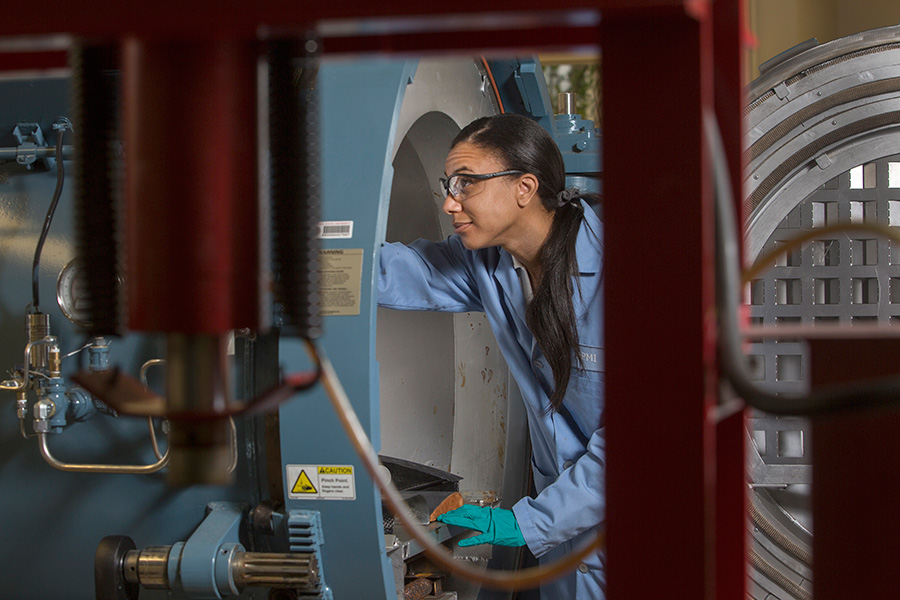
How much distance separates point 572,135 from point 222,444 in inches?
104

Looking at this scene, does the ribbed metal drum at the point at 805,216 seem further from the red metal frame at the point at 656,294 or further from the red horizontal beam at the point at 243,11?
the red horizontal beam at the point at 243,11

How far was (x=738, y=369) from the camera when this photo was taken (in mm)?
621

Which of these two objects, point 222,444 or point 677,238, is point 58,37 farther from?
point 677,238

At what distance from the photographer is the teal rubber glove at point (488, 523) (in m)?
2.41

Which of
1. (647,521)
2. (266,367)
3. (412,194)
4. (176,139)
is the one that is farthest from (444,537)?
(176,139)

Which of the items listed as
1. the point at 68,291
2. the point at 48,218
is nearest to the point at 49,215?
the point at 48,218

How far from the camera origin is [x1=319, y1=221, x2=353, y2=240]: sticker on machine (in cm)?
173

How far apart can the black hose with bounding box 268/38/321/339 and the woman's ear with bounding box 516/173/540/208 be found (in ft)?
5.98

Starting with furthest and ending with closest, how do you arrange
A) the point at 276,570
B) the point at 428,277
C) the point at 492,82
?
the point at 492,82, the point at 428,277, the point at 276,570

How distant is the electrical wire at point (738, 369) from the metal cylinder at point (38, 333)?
1.59 m

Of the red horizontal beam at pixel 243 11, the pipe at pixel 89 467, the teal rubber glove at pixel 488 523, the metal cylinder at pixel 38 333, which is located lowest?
the teal rubber glove at pixel 488 523

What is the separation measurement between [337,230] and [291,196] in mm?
1087

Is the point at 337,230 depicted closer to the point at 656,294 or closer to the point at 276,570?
the point at 276,570

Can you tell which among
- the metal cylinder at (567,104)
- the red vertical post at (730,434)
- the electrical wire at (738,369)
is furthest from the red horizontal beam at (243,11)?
the metal cylinder at (567,104)
